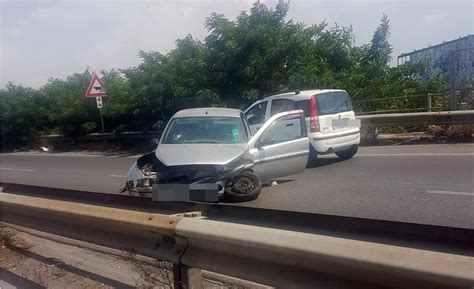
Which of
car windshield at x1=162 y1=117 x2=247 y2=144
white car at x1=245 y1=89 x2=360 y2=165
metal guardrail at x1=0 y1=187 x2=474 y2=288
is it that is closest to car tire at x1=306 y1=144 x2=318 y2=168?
white car at x1=245 y1=89 x2=360 y2=165

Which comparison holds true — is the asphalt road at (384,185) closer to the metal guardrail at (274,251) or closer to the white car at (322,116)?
the white car at (322,116)

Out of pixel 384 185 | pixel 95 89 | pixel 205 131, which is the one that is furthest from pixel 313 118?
pixel 95 89

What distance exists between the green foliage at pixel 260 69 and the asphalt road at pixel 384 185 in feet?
14.2

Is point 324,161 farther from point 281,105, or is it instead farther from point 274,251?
point 274,251

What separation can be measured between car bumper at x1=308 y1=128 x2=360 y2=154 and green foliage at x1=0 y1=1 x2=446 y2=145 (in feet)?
17.3

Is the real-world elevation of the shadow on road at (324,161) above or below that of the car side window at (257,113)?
below

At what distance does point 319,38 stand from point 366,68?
6.96ft

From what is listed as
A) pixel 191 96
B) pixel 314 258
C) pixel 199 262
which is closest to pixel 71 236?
pixel 199 262

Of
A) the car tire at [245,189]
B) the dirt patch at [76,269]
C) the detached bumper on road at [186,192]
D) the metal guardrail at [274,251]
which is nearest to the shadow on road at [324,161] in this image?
the car tire at [245,189]

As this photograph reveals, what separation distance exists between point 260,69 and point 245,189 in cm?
1024

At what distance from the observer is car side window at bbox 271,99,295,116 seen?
10.9 m

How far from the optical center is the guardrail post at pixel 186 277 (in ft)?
11.2

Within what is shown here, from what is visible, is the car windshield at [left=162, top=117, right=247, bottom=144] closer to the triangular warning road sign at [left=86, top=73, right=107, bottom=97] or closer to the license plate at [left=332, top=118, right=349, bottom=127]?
the license plate at [left=332, top=118, right=349, bottom=127]

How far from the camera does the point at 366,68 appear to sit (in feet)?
61.1
